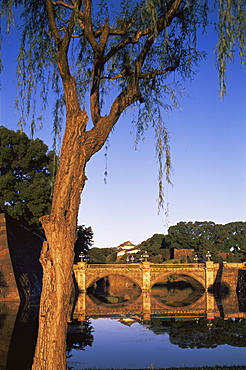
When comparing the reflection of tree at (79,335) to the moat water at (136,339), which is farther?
the reflection of tree at (79,335)

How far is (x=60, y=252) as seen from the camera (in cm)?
625

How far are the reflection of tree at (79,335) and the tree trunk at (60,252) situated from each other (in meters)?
10.7

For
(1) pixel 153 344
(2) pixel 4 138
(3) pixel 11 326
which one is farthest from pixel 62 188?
(2) pixel 4 138

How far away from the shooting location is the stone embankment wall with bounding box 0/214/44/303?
1147 inches

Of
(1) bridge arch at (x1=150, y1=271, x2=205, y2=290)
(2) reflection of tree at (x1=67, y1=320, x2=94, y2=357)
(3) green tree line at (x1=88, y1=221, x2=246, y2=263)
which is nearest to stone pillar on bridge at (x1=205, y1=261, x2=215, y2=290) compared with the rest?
(1) bridge arch at (x1=150, y1=271, x2=205, y2=290)

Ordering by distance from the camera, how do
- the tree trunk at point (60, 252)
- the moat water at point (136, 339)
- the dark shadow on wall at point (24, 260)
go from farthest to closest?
the dark shadow on wall at point (24, 260)
the moat water at point (136, 339)
the tree trunk at point (60, 252)

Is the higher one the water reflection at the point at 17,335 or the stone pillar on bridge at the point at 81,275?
the stone pillar on bridge at the point at 81,275

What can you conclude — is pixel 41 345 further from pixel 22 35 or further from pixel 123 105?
pixel 22 35

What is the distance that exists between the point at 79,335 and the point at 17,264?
11824 mm

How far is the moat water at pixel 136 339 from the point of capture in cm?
1466

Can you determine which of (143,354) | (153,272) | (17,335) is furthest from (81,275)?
(143,354)

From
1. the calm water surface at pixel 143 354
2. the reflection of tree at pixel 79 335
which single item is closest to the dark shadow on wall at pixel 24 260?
the reflection of tree at pixel 79 335

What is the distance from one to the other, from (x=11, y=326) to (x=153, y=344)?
24.1 ft

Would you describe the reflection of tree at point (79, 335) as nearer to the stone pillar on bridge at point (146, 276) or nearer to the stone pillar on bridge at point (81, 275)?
the stone pillar on bridge at point (81, 275)
